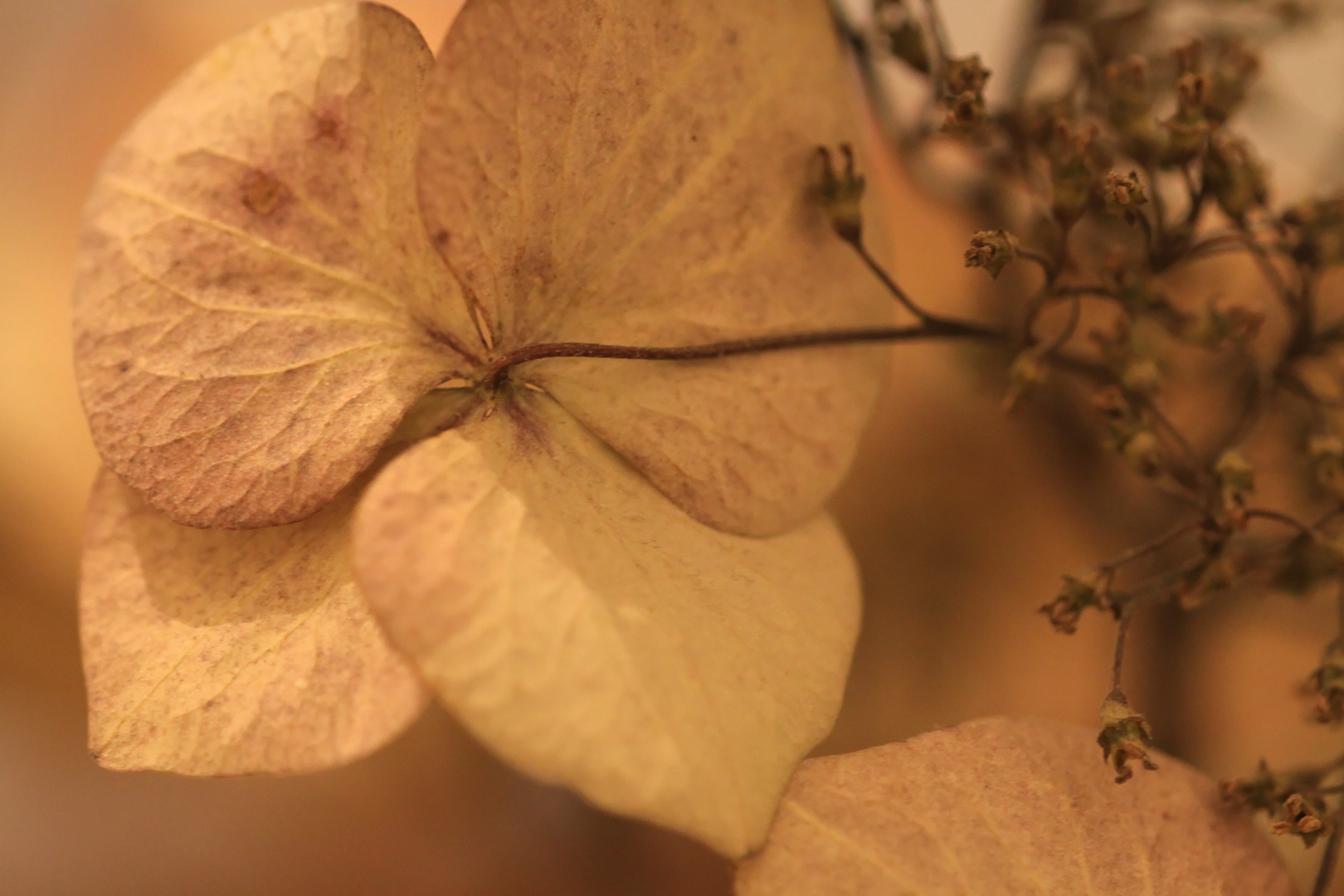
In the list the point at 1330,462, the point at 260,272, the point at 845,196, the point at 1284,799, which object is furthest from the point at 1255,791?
the point at 260,272

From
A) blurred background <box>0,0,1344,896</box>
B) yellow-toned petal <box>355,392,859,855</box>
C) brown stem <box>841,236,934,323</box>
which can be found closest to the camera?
yellow-toned petal <box>355,392,859,855</box>

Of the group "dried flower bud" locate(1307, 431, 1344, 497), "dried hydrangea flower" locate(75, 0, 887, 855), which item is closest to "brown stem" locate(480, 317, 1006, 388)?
"dried hydrangea flower" locate(75, 0, 887, 855)

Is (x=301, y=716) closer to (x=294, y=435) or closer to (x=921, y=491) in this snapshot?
(x=294, y=435)

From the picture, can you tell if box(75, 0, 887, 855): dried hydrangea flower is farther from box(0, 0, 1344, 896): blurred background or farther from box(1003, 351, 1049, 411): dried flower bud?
box(0, 0, 1344, 896): blurred background

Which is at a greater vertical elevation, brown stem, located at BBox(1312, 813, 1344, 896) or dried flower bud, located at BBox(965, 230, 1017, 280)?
dried flower bud, located at BBox(965, 230, 1017, 280)

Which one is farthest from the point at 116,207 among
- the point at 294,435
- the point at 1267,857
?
the point at 1267,857

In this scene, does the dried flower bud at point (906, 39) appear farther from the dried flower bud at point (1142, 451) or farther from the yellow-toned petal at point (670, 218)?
the dried flower bud at point (1142, 451)

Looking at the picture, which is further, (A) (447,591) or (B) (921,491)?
(B) (921,491)
